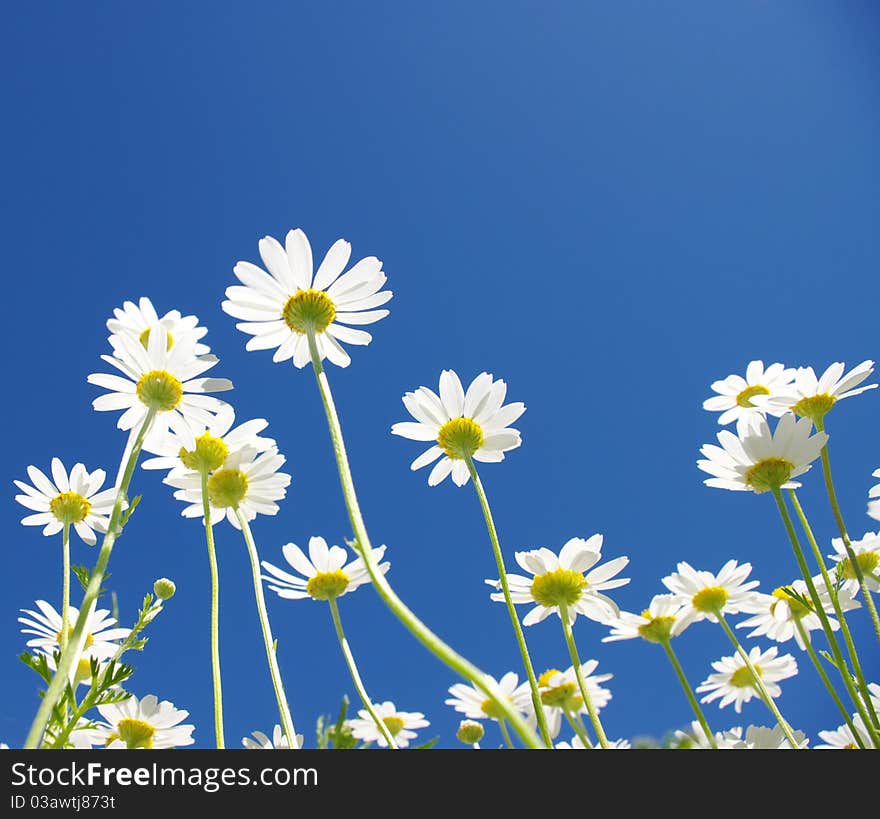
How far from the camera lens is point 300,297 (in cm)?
147

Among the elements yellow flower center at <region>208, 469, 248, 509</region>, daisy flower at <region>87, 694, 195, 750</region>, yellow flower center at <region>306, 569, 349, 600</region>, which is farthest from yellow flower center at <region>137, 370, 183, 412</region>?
daisy flower at <region>87, 694, 195, 750</region>

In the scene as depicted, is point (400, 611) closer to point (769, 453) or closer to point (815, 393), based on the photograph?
point (769, 453)

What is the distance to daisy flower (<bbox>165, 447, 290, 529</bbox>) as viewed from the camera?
59.2 inches

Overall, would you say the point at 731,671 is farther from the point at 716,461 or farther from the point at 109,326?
the point at 109,326

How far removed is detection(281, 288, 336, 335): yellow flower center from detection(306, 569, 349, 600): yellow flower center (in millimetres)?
739

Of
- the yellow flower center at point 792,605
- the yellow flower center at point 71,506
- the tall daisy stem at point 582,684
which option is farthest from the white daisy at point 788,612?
the yellow flower center at point 71,506

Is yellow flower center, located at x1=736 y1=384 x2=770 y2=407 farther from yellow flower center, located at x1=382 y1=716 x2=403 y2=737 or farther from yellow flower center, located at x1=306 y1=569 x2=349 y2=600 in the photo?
yellow flower center, located at x1=382 y1=716 x2=403 y2=737

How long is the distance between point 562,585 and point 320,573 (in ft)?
2.18

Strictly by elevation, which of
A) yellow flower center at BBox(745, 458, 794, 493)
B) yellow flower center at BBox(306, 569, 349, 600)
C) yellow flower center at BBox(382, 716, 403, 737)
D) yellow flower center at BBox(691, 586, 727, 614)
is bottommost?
yellow flower center at BBox(691, 586, 727, 614)

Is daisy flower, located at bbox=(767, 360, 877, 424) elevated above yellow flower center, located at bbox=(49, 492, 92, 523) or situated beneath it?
situated beneath

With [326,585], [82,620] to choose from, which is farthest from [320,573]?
[82,620]
